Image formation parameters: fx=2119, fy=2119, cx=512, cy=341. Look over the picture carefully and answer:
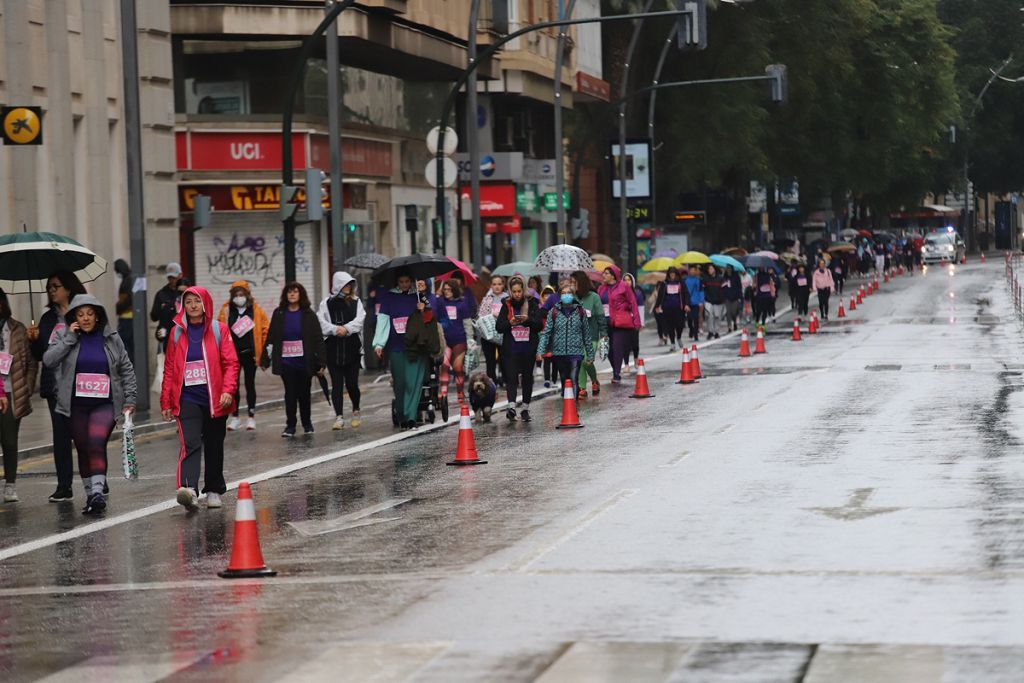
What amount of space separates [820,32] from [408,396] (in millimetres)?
46460

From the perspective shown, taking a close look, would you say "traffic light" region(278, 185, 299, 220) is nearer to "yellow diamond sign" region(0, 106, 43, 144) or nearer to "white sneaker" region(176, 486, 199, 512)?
"yellow diamond sign" region(0, 106, 43, 144)

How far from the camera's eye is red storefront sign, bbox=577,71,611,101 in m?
58.9

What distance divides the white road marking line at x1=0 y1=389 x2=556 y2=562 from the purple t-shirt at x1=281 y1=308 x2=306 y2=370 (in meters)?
1.21

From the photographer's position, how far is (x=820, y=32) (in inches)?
2635

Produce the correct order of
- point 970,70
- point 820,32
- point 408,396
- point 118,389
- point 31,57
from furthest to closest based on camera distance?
1. point 970,70
2. point 820,32
3. point 31,57
4. point 408,396
5. point 118,389

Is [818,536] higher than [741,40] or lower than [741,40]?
lower

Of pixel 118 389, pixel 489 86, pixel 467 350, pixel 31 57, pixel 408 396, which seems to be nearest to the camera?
pixel 118 389

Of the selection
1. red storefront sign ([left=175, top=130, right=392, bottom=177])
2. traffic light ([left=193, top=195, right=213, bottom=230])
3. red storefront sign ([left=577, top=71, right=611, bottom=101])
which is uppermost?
red storefront sign ([left=577, top=71, right=611, bottom=101])

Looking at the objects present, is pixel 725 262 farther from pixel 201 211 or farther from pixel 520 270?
pixel 201 211

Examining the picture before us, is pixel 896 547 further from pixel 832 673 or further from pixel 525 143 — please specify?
pixel 525 143

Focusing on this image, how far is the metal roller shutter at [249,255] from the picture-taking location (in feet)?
135

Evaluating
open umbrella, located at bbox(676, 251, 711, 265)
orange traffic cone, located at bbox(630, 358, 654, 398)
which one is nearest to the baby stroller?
orange traffic cone, located at bbox(630, 358, 654, 398)

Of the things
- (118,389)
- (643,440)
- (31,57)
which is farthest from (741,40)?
(118,389)

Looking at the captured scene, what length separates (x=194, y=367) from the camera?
50.7 feet
